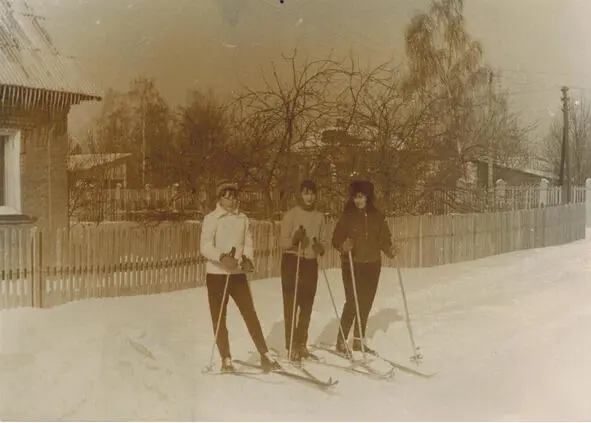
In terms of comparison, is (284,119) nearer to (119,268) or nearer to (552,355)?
(119,268)

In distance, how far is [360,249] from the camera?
311cm

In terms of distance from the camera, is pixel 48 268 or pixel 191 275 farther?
pixel 48 268

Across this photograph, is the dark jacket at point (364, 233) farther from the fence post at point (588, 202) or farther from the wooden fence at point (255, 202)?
A: the fence post at point (588, 202)

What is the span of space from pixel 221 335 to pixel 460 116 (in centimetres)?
178

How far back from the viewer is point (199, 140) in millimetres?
3107

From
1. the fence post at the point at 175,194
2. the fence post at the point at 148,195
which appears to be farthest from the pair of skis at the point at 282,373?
the fence post at the point at 148,195

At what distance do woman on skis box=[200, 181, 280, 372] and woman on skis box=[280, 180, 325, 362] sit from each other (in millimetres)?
163

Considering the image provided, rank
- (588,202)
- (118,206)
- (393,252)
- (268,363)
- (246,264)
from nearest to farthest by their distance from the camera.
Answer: (246,264)
(268,363)
(393,252)
(118,206)
(588,202)

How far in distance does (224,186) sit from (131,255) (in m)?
0.72

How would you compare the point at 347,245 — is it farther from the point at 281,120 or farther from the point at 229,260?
the point at 281,120

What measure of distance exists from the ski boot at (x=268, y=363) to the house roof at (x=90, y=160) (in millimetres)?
1291

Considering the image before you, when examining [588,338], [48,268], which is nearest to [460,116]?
[588,338]

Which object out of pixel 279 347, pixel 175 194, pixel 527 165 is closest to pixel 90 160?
pixel 175 194

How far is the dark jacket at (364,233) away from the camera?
3.05 metres
